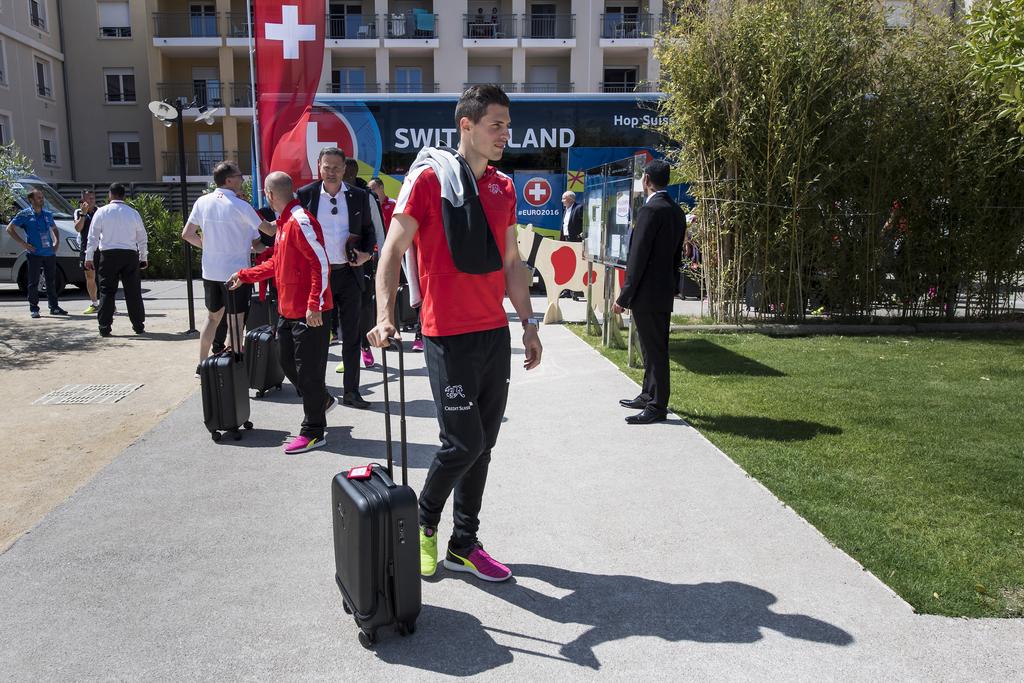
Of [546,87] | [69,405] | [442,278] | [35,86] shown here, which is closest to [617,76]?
[546,87]

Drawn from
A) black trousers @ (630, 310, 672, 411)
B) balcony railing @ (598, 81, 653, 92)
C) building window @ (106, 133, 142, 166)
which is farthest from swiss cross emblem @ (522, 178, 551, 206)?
building window @ (106, 133, 142, 166)

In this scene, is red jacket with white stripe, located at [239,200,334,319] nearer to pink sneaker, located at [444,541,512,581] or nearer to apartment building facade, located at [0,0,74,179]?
pink sneaker, located at [444,541,512,581]

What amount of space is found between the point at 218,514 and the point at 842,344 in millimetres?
7904

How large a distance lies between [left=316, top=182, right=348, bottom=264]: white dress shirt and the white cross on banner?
10.5 ft

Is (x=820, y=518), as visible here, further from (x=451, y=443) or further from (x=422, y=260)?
(x=422, y=260)

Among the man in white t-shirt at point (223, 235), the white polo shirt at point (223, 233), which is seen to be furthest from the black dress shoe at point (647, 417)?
the white polo shirt at point (223, 233)

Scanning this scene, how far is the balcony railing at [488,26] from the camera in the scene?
113 ft

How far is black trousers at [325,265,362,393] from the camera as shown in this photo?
604 cm

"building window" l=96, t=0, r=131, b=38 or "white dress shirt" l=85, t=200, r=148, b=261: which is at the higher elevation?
"building window" l=96, t=0, r=131, b=38

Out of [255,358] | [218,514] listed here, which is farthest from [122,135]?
[218,514]

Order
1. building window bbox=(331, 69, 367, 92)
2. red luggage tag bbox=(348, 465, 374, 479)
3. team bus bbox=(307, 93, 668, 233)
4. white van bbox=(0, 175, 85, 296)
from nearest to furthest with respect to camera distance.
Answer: red luggage tag bbox=(348, 465, 374, 479), team bus bbox=(307, 93, 668, 233), white van bbox=(0, 175, 85, 296), building window bbox=(331, 69, 367, 92)

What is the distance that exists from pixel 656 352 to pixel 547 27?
32904 millimetres

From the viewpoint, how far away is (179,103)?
9773 millimetres

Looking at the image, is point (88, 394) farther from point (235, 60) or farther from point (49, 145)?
point (235, 60)
